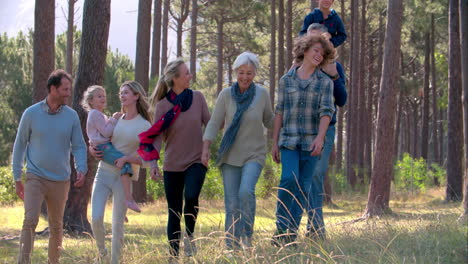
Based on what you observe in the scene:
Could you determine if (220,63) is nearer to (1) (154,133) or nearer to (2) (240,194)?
(1) (154,133)

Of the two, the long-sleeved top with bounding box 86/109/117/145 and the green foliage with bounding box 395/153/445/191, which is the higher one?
the long-sleeved top with bounding box 86/109/117/145

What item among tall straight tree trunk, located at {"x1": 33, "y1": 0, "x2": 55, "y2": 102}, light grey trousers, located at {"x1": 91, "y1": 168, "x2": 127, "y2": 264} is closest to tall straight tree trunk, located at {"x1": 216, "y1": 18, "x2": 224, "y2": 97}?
tall straight tree trunk, located at {"x1": 33, "y1": 0, "x2": 55, "y2": 102}

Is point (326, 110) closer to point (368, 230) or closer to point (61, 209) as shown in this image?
point (368, 230)

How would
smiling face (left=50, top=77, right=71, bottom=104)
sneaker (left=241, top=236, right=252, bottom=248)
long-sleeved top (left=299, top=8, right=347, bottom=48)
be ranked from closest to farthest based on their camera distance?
sneaker (left=241, top=236, right=252, bottom=248)
smiling face (left=50, top=77, right=71, bottom=104)
long-sleeved top (left=299, top=8, right=347, bottom=48)

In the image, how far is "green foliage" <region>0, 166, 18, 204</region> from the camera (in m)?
21.8

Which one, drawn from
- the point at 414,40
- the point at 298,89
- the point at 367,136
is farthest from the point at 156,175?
the point at 414,40

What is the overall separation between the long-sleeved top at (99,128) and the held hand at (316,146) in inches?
77.0

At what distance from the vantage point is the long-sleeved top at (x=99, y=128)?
5.92 meters

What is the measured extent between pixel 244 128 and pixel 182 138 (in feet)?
1.92

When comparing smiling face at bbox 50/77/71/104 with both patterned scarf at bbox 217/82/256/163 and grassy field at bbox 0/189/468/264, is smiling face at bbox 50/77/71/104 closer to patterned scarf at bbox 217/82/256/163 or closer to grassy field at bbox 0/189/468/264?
grassy field at bbox 0/189/468/264

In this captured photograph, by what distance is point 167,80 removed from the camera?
592cm

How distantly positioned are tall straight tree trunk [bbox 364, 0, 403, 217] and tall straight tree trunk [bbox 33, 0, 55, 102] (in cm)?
667

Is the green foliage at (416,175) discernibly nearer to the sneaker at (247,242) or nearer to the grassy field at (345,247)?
the grassy field at (345,247)

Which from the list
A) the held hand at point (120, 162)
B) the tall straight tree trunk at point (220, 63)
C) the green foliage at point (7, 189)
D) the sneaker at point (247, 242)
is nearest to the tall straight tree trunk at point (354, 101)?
the tall straight tree trunk at point (220, 63)
